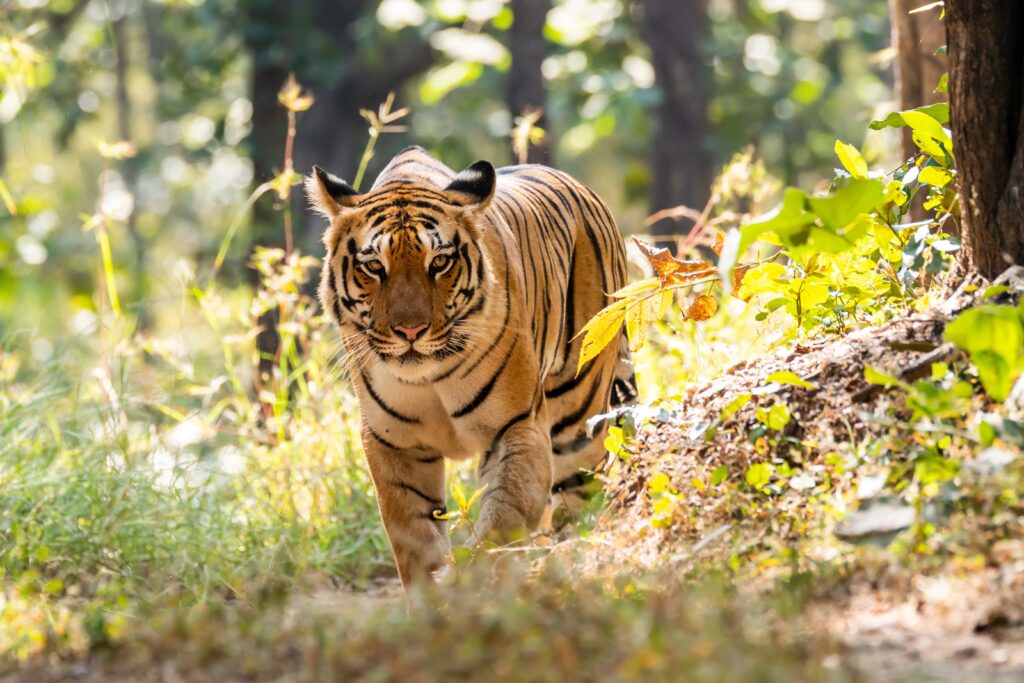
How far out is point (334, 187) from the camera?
200 inches

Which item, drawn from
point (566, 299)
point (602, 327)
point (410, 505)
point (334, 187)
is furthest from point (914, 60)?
point (410, 505)

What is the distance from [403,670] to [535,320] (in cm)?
282

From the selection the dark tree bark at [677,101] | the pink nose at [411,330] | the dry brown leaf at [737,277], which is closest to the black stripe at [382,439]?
the pink nose at [411,330]

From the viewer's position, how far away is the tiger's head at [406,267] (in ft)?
15.5

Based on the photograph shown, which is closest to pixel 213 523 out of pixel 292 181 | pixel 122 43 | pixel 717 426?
pixel 292 181

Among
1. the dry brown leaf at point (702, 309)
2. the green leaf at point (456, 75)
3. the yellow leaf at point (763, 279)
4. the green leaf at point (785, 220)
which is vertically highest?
the green leaf at point (456, 75)

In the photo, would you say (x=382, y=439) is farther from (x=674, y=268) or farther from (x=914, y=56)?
(x=914, y=56)

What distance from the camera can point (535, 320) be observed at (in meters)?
5.49

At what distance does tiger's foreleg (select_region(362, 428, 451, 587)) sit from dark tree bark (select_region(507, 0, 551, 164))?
8.36m

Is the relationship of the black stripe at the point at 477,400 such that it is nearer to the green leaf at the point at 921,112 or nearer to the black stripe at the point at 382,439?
the black stripe at the point at 382,439

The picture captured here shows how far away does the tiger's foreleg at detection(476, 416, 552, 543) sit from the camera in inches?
184

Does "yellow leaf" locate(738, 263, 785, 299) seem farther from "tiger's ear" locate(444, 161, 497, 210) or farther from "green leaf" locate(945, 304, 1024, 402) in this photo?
"green leaf" locate(945, 304, 1024, 402)

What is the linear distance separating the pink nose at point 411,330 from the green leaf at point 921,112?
1.66m

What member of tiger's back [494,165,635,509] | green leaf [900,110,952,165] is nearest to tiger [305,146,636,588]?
tiger's back [494,165,635,509]
